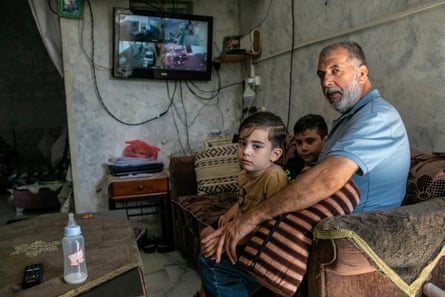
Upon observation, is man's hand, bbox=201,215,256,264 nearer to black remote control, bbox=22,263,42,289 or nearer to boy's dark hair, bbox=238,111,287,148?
boy's dark hair, bbox=238,111,287,148

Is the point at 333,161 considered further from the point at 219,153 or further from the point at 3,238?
the point at 219,153

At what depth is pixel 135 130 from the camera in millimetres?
3121

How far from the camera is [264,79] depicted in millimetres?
3006

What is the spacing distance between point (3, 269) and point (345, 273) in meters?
1.07

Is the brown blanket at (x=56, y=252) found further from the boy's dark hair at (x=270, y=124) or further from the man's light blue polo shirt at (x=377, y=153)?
the man's light blue polo shirt at (x=377, y=153)

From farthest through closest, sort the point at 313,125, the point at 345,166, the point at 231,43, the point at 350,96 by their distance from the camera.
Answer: the point at 231,43 → the point at 313,125 → the point at 350,96 → the point at 345,166

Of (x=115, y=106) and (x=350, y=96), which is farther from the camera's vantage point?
(x=115, y=106)

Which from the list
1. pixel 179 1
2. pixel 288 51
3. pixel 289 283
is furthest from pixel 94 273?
pixel 179 1

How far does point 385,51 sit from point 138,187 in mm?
1977

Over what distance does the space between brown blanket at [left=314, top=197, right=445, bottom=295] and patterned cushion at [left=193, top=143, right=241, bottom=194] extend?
1.56 m

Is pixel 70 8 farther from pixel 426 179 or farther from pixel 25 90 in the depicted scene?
pixel 25 90

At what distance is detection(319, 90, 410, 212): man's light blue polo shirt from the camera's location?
3.36 ft

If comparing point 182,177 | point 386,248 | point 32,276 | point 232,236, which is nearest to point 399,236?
point 386,248

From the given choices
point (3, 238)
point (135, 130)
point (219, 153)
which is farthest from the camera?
point (135, 130)
